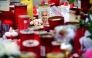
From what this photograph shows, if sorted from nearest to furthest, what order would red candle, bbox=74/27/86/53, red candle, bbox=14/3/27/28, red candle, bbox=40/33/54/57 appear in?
red candle, bbox=40/33/54/57 < red candle, bbox=74/27/86/53 < red candle, bbox=14/3/27/28

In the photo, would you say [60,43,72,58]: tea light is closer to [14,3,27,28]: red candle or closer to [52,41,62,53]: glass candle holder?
[52,41,62,53]: glass candle holder

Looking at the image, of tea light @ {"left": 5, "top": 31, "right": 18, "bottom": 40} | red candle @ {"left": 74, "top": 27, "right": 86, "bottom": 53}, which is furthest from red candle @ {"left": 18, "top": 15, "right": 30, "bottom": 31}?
red candle @ {"left": 74, "top": 27, "right": 86, "bottom": 53}

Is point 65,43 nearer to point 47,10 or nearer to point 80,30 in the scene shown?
point 80,30

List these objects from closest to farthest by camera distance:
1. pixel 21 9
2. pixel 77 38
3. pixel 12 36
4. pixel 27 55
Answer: pixel 27 55, pixel 77 38, pixel 12 36, pixel 21 9

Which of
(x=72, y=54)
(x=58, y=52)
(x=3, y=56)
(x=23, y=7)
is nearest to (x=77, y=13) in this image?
(x=23, y=7)

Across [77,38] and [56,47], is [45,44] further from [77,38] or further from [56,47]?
[77,38]

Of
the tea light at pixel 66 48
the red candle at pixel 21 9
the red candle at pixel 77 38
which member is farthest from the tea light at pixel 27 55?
the red candle at pixel 21 9

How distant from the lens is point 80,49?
1.12 m

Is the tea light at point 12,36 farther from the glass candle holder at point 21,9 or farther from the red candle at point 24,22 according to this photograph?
the glass candle holder at point 21,9

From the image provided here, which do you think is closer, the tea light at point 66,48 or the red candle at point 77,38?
the tea light at point 66,48

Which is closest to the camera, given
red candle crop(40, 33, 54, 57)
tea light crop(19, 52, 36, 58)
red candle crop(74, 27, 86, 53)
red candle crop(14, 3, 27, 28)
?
tea light crop(19, 52, 36, 58)

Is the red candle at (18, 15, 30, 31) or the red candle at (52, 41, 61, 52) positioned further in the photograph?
the red candle at (18, 15, 30, 31)

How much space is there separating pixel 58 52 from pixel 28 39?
0.17 m

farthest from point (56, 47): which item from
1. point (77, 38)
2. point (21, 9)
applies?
point (21, 9)
